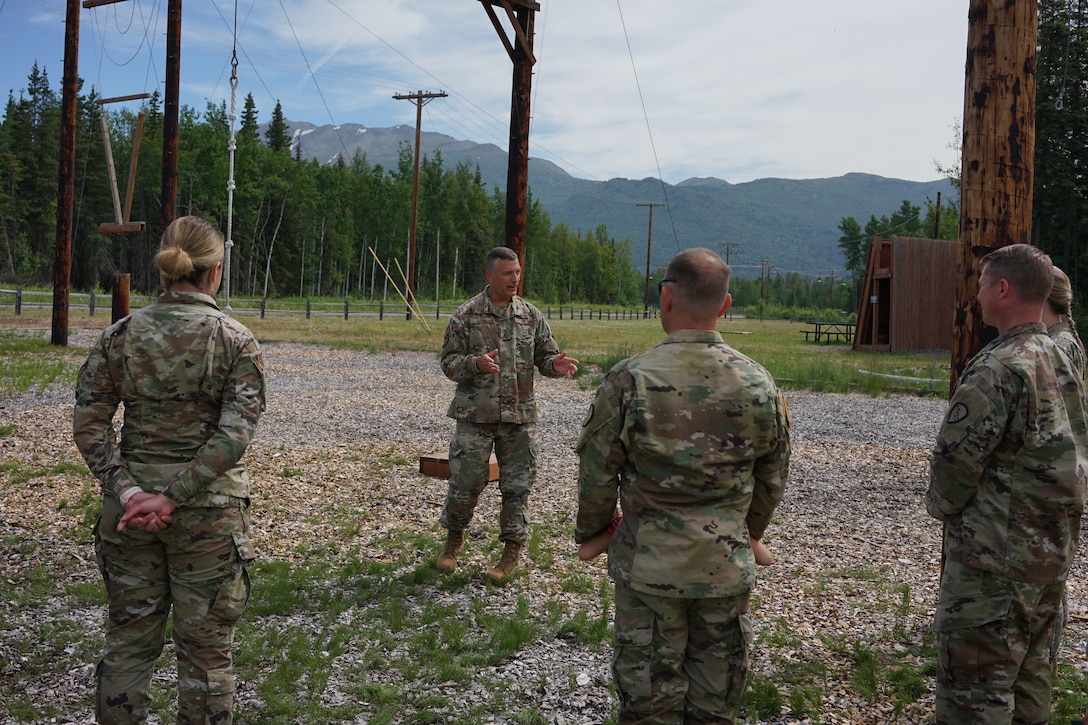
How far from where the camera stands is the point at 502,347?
593 cm

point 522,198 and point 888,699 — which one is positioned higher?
point 522,198

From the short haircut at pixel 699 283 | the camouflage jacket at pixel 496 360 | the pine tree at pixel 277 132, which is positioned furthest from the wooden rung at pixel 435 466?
the pine tree at pixel 277 132

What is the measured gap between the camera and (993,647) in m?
3.12

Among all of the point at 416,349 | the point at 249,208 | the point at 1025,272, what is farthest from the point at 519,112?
the point at 249,208

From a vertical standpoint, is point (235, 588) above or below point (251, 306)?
below

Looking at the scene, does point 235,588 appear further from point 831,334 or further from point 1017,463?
point 831,334

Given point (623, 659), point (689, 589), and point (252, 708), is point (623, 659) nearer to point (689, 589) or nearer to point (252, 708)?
point (689, 589)

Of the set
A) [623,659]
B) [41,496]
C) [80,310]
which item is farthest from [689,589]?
[80,310]

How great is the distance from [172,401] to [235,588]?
750 mm

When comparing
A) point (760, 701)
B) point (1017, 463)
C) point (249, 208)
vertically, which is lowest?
point (760, 701)

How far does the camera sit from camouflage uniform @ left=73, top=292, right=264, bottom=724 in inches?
123

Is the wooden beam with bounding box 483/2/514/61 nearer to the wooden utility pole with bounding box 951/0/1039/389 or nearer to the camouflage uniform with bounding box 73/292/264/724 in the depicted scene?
the wooden utility pole with bounding box 951/0/1039/389

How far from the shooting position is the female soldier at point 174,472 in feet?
10.2

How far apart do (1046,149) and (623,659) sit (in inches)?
1752
